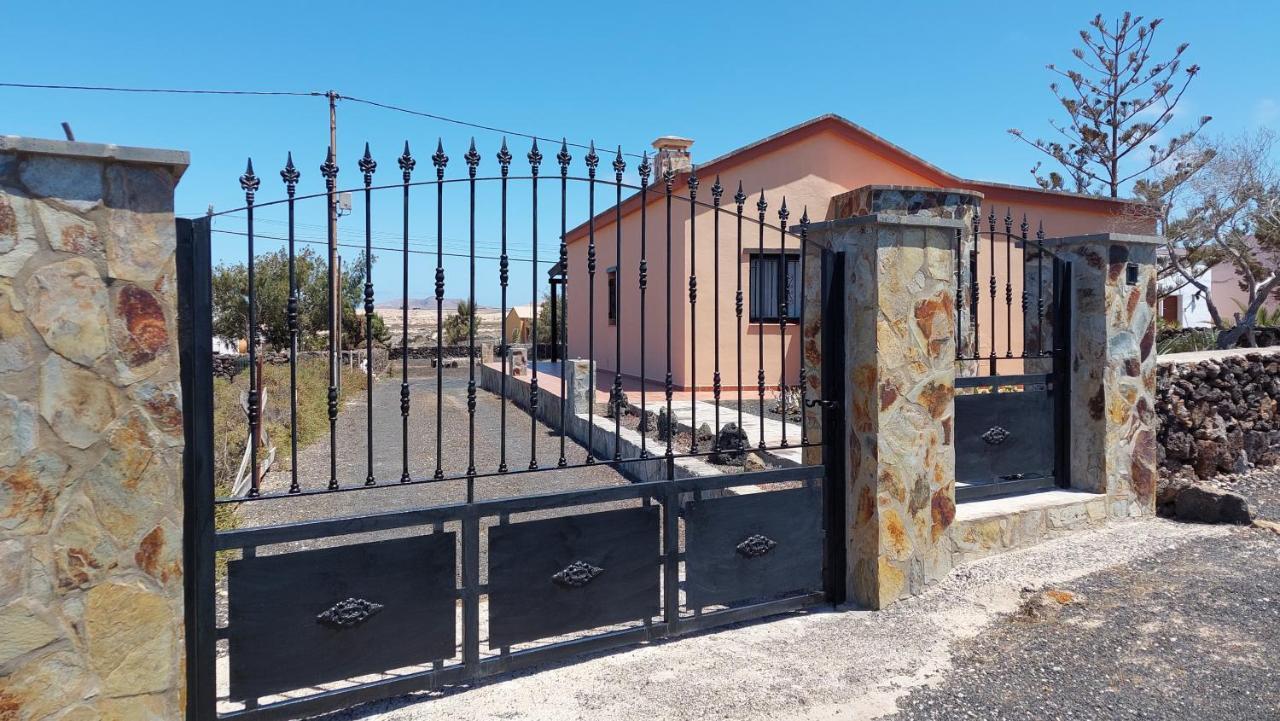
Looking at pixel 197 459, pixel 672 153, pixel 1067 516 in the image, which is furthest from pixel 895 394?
pixel 672 153

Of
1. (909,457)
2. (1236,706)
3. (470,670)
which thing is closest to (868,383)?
(909,457)

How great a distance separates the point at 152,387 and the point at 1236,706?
13.9 ft

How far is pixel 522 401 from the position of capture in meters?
14.6

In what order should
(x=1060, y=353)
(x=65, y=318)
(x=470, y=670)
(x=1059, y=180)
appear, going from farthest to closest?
(x=1059, y=180), (x=1060, y=353), (x=470, y=670), (x=65, y=318)

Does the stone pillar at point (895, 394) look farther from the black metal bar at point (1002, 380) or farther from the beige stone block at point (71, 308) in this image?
the beige stone block at point (71, 308)

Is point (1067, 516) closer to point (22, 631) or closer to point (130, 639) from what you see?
point (130, 639)

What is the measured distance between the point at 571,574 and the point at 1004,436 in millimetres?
3395

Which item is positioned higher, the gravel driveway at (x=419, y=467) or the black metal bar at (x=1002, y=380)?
the black metal bar at (x=1002, y=380)

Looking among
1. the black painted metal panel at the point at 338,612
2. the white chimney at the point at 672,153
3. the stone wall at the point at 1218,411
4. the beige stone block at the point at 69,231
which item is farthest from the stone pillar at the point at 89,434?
the white chimney at the point at 672,153

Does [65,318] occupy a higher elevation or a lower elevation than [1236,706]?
higher

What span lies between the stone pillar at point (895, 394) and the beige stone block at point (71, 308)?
3282 millimetres

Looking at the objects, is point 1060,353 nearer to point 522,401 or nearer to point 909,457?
point 909,457

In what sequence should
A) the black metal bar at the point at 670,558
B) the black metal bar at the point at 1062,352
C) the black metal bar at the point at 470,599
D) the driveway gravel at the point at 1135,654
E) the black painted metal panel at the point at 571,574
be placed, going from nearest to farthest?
the driveway gravel at the point at 1135,654, the black metal bar at the point at 470,599, the black painted metal panel at the point at 571,574, the black metal bar at the point at 670,558, the black metal bar at the point at 1062,352

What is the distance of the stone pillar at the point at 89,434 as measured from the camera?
2.53m
